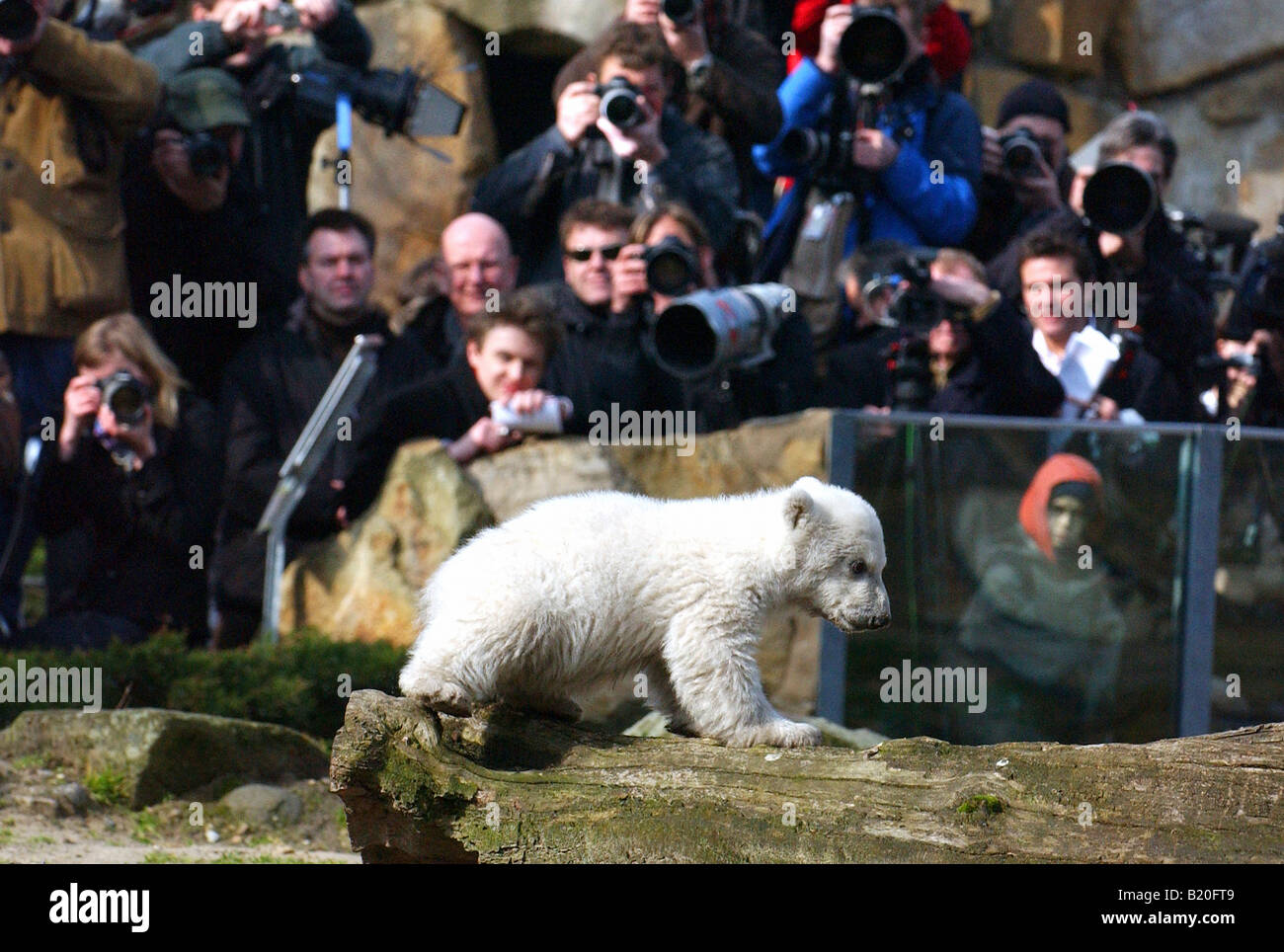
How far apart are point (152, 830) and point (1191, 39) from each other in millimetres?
13076

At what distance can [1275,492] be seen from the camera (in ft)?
25.4

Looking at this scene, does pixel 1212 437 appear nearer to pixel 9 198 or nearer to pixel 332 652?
pixel 332 652

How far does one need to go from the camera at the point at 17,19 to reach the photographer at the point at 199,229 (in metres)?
0.99

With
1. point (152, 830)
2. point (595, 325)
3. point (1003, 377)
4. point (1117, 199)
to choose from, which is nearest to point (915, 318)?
point (1003, 377)

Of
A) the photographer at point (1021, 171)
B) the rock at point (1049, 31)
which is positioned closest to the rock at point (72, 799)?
the photographer at point (1021, 171)

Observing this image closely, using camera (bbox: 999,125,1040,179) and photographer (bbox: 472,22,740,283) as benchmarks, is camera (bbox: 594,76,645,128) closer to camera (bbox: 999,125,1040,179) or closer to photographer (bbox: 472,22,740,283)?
photographer (bbox: 472,22,740,283)

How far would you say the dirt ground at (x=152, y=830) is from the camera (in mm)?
5938

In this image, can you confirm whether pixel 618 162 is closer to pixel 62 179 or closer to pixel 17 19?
pixel 62 179

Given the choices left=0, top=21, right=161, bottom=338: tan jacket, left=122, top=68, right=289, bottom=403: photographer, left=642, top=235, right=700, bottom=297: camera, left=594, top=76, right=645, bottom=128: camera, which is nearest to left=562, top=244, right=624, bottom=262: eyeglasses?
left=642, top=235, right=700, bottom=297: camera

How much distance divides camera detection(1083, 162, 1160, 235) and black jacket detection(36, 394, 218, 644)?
4.72 m

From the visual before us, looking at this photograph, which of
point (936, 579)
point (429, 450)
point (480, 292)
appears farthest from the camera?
point (480, 292)

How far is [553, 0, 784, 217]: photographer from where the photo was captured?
8.69 meters

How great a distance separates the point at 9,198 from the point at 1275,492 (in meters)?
6.46

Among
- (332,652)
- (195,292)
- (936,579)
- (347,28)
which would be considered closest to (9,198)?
(195,292)
